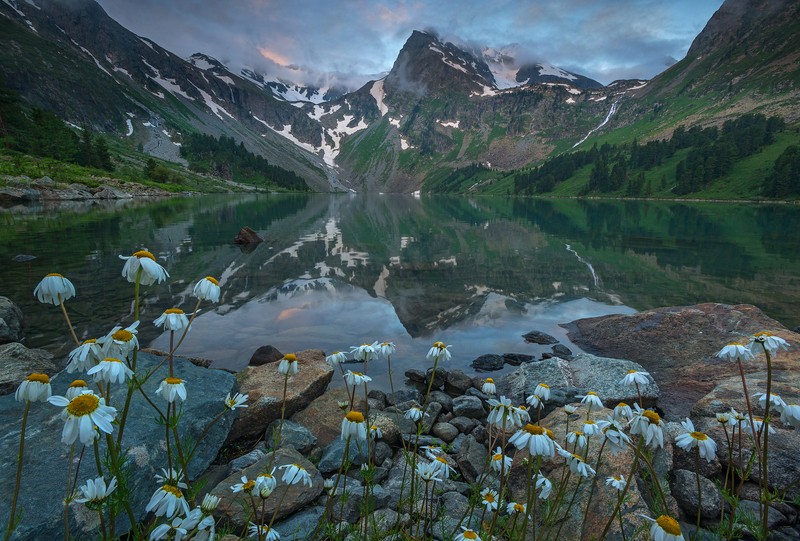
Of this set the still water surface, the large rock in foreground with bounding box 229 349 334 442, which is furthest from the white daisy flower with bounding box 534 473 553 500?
the still water surface

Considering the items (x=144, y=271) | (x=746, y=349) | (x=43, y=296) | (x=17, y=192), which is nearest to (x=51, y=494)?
(x=43, y=296)

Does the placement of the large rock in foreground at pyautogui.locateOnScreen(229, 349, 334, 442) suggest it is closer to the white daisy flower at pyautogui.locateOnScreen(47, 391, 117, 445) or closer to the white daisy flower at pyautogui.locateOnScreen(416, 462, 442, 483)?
the white daisy flower at pyautogui.locateOnScreen(416, 462, 442, 483)

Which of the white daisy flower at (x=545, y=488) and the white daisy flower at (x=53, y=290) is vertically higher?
the white daisy flower at (x=53, y=290)

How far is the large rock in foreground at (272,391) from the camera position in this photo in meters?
9.86

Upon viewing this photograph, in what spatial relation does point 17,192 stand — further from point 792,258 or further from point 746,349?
point 792,258

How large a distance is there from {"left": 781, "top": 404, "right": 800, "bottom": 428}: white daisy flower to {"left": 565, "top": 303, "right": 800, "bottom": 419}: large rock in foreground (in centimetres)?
875

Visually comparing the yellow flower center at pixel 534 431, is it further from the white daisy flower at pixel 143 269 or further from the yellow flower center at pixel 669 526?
the white daisy flower at pixel 143 269

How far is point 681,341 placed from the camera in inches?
623

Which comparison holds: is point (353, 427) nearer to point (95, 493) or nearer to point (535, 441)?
point (535, 441)

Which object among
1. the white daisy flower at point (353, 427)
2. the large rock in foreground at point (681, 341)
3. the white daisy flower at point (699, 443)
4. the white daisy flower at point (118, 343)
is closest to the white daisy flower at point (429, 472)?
the white daisy flower at point (353, 427)

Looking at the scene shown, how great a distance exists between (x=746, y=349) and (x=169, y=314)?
635 cm

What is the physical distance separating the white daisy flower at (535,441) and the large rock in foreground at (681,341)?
10.6m

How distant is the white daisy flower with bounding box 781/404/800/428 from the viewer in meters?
4.10

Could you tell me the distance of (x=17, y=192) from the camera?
7438 centimetres
